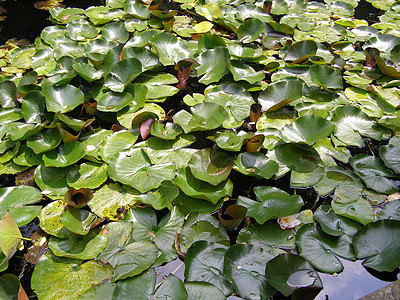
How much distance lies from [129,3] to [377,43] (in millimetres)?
3055

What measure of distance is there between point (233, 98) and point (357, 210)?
1360 millimetres

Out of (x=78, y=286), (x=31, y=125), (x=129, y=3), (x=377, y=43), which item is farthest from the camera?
(x=129, y=3)

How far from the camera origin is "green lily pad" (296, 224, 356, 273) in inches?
67.7

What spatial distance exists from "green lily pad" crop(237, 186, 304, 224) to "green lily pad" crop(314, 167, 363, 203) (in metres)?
0.28

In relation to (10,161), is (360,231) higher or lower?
higher

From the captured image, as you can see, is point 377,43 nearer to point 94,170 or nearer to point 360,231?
point 360,231

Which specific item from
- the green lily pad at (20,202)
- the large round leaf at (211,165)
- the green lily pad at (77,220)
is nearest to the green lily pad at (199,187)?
the large round leaf at (211,165)

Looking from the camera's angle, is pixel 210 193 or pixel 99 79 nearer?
pixel 210 193

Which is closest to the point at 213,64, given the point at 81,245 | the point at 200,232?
the point at 200,232

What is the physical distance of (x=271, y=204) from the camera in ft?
6.49

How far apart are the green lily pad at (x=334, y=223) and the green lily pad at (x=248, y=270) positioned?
41cm

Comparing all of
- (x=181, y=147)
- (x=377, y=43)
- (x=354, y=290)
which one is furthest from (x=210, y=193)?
(x=377, y=43)

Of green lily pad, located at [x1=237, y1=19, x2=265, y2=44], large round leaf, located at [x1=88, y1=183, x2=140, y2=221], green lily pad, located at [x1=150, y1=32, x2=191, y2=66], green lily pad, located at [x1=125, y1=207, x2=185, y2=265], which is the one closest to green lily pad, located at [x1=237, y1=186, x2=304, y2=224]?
green lily pad, located at [x1=125, y1=207, x2=185, y2=265]

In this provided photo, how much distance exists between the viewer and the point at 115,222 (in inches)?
76.1
